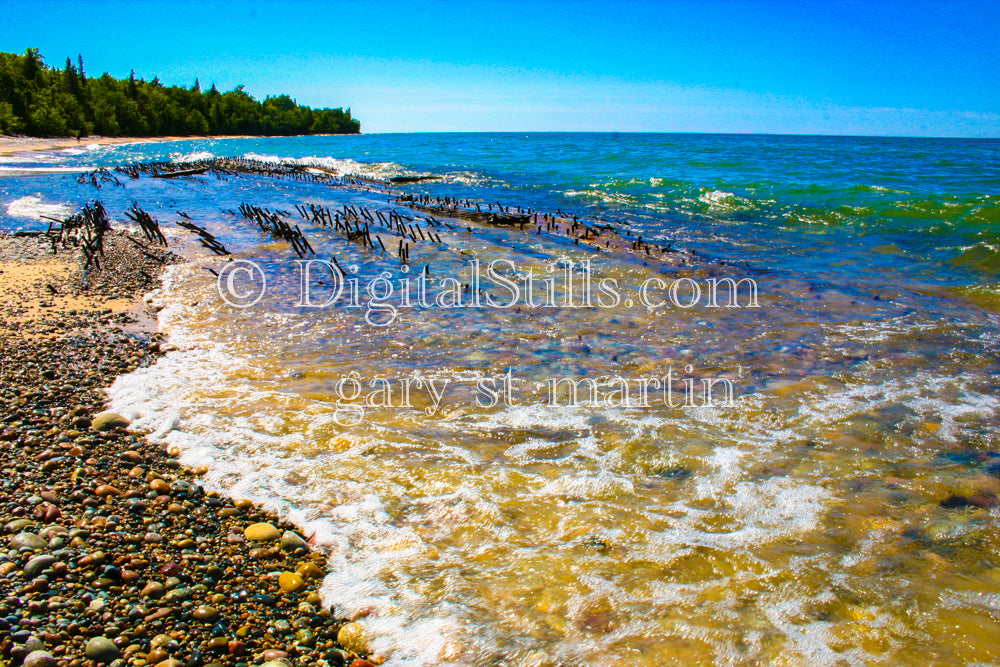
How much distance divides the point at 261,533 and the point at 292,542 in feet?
0.78

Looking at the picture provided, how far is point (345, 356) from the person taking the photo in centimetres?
638

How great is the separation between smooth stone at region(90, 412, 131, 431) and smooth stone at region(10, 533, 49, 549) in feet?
5.26

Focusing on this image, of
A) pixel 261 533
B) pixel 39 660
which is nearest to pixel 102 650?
pixel 39 660

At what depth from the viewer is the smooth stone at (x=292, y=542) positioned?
3.23 meters

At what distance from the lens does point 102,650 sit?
2299 millimetres

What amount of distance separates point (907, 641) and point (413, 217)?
16.4m

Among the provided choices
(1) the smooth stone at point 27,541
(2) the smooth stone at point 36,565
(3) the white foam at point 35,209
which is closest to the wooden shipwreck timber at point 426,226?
(3) the white foam at point 35,209

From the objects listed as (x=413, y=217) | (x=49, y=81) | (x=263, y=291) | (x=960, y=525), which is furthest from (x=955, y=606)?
(x=49, y=81)

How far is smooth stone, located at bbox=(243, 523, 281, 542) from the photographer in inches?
129

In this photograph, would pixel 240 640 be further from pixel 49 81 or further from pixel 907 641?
pixel 49 81

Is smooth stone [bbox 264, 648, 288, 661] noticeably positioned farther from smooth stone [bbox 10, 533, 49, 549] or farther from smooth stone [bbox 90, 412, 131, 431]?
smooth stone [bbox 90, 412, 131, 431]

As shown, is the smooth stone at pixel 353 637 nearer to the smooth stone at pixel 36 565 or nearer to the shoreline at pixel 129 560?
the shoreline at pixel 129 560

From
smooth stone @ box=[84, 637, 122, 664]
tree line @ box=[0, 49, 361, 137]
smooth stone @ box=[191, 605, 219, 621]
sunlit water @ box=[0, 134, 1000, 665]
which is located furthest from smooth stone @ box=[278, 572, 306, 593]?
tree line @ box=[0, 49, 361, 137]

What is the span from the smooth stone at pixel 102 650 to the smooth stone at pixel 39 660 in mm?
119
